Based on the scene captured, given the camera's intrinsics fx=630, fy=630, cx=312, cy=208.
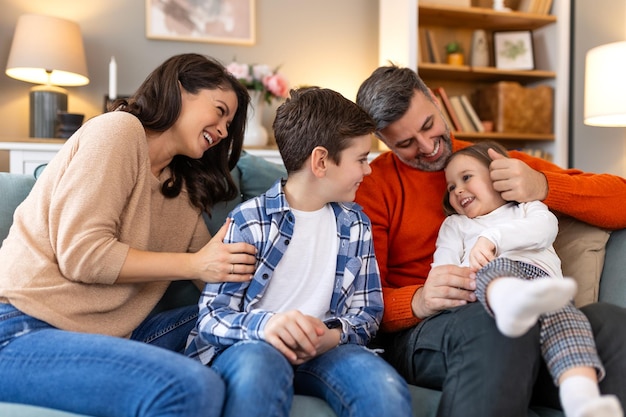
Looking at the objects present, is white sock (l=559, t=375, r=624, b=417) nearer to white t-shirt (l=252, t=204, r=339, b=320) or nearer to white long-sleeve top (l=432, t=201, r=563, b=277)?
white long-sleeve top (l=432, t=201, r=563, b=277)

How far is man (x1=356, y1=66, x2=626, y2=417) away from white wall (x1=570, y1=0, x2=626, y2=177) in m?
2.32

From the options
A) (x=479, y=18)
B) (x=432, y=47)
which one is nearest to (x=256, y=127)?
(x=432, y=47)

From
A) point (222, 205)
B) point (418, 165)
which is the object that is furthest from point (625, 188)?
point (222, 205)

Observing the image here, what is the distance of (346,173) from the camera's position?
4.56 feet

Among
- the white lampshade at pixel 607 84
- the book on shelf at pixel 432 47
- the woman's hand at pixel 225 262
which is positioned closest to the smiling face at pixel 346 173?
the woman's hand at pixel 225 262

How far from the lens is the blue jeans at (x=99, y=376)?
1.05 meters

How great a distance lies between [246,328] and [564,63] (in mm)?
3173

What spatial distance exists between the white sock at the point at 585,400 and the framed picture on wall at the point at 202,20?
2962 millimetres

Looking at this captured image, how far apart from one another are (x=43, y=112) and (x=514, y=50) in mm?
2684

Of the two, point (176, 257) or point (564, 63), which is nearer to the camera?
point (176, 257)

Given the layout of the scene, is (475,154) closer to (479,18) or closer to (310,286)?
(310,286)

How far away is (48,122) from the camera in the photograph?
10.3ft

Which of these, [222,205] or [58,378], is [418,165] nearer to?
[222,205]

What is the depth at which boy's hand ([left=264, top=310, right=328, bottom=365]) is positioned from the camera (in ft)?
3.81
